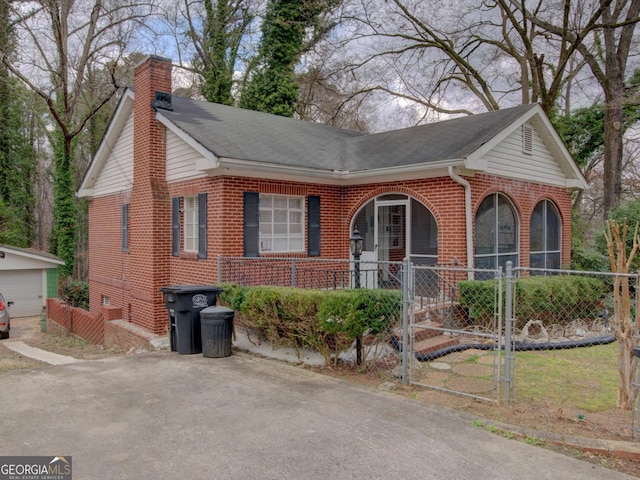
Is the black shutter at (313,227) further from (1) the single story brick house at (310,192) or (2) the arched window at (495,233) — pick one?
(2) the arched window at (495,233)

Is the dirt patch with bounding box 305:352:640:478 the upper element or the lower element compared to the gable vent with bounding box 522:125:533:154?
lower

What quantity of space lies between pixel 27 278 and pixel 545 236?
802 inches

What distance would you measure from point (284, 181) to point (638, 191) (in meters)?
19.3

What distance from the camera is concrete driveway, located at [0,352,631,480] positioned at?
383 cm

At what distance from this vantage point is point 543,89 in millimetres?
18500

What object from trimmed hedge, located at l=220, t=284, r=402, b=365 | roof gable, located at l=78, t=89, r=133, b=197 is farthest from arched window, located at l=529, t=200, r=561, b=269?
roof gable, located at l=78, t=89, r=133, b=197

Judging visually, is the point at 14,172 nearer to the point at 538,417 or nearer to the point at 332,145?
the point at 332,145

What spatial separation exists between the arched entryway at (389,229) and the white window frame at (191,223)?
381cm

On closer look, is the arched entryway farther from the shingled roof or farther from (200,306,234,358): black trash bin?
(200,306,234,358): black trash bin

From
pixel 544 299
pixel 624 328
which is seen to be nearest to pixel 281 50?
pixel 544 299

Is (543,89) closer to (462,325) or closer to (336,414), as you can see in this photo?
(462,325)

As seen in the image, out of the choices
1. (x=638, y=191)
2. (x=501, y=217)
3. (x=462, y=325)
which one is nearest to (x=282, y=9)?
(x=501, y=217)

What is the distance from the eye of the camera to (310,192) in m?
11.1

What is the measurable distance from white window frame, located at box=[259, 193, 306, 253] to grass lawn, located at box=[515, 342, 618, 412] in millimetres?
5458
